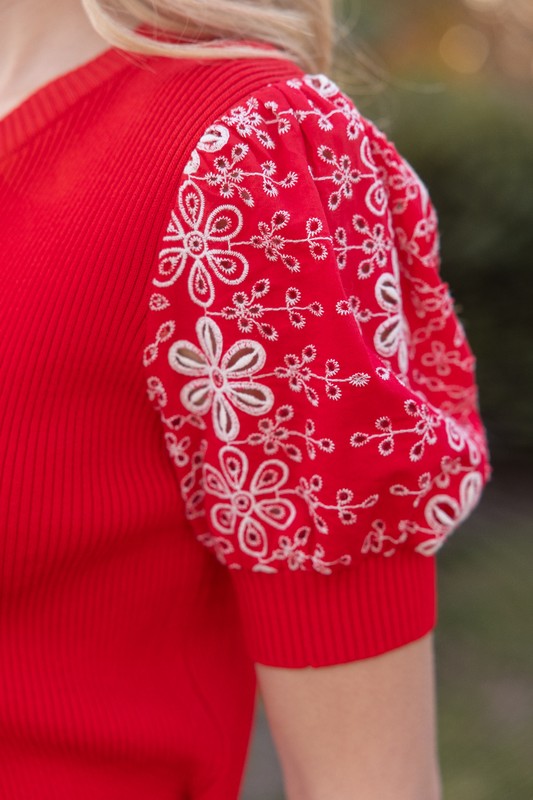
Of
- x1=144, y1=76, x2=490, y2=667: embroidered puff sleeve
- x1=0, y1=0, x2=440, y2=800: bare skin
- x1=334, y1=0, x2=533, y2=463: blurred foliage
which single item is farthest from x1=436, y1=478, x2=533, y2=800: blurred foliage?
x1=144, y1=76, x2=490, y2=667: embroidered puff sleeve

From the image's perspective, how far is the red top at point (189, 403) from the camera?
A: 903mm

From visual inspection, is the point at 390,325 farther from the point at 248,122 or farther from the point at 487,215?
the point at 487,215

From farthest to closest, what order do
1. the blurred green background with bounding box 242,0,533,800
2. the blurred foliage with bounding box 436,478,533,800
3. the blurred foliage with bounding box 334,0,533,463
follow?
the blurred foliage with bounding box 334,0,533,463 → the blurred green background with bounding box 242,0,533,800 → the blurred foliage with bounding box 436,478,533,800

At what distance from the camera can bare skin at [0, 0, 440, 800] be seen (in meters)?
0.99

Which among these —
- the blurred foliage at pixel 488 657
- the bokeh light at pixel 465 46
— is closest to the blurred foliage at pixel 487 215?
the blurred foliage at pixel 488 657

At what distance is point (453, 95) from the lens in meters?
5.47

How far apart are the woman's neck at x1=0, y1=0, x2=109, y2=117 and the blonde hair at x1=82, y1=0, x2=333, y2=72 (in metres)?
0.04

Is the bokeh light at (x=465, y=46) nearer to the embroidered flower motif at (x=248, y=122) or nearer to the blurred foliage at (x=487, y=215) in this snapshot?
the blurred foliage at (x=487, y=215)

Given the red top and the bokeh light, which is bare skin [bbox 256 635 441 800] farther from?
the bokeh light

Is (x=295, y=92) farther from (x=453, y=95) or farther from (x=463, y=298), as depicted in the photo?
(x=453, y=95)

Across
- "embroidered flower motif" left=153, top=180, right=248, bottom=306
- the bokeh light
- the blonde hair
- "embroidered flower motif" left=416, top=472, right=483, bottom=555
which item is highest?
the blonde hair

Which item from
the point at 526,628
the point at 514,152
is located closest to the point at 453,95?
the point at 514,152

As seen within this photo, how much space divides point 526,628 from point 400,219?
3469 millimetres

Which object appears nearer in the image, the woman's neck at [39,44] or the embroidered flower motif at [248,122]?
the embroidered flower motif at [248,122]
